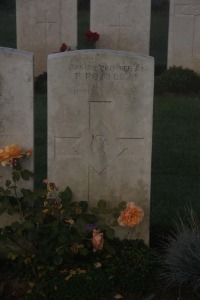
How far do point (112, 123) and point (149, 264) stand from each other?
1.02m

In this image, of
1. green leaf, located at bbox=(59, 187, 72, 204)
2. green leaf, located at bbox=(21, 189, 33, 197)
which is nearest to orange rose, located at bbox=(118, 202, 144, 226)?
green leaf, located at bbox=(59, 187, 72, 204)

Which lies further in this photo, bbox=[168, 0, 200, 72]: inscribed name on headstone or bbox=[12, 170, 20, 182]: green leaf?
bbox=[168, 0, 200, 72]: inscribed name on headstone

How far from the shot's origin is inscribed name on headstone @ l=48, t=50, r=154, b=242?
508 cm

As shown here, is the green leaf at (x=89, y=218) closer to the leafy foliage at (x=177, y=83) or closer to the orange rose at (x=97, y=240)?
the orange rose at (x=97, y=240)

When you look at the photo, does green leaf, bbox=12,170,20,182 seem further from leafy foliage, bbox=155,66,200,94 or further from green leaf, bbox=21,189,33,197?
leafy foliage, bbox=155,66,200,94

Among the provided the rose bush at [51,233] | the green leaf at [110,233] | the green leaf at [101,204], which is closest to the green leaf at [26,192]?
the rose bush at [51,233]

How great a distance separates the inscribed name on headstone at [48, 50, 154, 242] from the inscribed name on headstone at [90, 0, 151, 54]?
7299 millimetres

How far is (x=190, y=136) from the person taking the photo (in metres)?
8.66

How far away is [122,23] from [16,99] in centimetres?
762

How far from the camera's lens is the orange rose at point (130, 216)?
5000 millimetres

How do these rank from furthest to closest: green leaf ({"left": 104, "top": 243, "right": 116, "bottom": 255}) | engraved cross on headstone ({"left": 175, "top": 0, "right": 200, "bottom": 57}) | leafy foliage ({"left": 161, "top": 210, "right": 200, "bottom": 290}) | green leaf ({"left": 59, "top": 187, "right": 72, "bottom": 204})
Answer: engraved cross on headstone ({"left": 175, "top": 0, "right": 200, "bottom": 57}) → green leaf ({"left": 59, "top": 187, "right": 72, "bottom": 204}) → green leaf ({"left": 104, "top": 243, "right": 116, "bottom": 255}) → leafy foliage ({"left": 161, "top": 210, "right": 200, "bottom": 290})

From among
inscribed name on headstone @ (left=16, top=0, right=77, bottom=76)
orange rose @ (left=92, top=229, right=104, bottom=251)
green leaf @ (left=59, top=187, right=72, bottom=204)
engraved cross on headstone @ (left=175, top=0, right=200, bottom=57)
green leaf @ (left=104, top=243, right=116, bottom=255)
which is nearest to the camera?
orange rose @ (left=92, top=229, right=104, bottom=251)

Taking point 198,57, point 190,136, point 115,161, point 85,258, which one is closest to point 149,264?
point 85,258

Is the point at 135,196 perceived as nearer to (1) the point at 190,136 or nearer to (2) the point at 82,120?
(2) the point at 82,120
